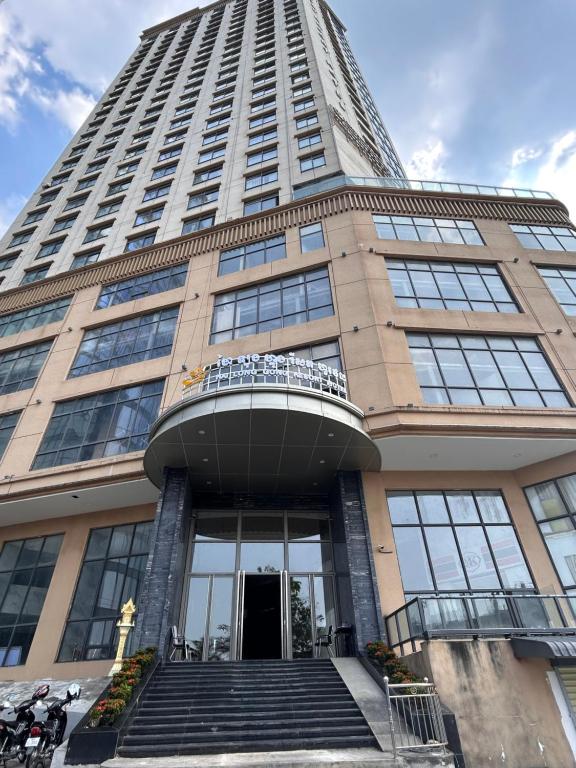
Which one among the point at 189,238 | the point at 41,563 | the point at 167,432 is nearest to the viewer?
the point at 167,432

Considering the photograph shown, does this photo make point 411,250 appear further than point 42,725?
Yes

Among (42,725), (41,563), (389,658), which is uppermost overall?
(41,563)

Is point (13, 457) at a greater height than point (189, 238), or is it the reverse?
point (189, 238)

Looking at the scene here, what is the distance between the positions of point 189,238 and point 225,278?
456cm

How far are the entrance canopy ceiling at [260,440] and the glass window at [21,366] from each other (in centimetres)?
1124

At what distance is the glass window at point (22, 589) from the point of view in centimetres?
1605

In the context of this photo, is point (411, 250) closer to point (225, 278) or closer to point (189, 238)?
point (225, 278)

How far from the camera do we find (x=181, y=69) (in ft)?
153

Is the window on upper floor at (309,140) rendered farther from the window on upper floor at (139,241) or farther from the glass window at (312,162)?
the window on upper floor at (139,241)

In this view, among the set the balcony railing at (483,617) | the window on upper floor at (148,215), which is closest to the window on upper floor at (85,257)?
the window on upper floor at (148,215)

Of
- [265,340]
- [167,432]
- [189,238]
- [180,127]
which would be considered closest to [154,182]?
[180,127]

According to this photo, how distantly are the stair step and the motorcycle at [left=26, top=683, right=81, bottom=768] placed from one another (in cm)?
191

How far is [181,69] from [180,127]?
14245mm

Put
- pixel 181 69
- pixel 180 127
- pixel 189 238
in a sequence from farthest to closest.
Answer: pixel 181 69, pixel 180 127, pixel 189 238
